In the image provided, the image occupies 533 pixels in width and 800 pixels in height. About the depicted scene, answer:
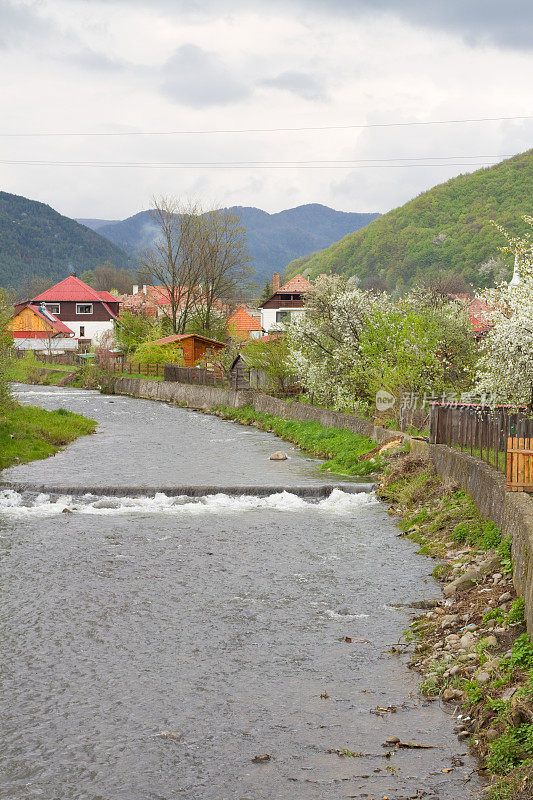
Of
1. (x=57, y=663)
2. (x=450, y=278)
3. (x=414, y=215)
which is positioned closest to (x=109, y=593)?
(x=57, y=663)

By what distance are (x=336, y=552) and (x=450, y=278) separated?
94461 millimetres

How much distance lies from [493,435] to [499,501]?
3116 millimetres

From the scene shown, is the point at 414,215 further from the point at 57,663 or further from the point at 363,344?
the point at 57,663

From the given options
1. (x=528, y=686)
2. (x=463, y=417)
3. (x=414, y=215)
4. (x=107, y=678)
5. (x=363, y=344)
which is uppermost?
(x=414, y=215)

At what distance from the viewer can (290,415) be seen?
4244 centimetres

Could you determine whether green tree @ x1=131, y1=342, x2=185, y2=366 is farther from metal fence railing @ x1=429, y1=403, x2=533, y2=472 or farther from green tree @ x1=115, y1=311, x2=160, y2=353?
metal fence railing @ x1=429, y1=403, x2=533, y2=472

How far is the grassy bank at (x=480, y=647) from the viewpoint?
8.77m

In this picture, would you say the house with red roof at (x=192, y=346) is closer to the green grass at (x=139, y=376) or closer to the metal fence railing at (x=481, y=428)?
the green grass at (x=139, y=376)

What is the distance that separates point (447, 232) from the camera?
136000 millimetres

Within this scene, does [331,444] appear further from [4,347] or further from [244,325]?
[244,325]

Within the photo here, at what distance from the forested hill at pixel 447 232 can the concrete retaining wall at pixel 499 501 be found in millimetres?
94308

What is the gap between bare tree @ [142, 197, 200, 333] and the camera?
8006 centimetres

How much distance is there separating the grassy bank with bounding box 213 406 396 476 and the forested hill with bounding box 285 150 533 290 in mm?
76625

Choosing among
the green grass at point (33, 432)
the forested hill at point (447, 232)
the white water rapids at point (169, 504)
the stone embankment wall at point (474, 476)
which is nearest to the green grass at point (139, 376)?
the stone embankment wall at point (474, 476)
